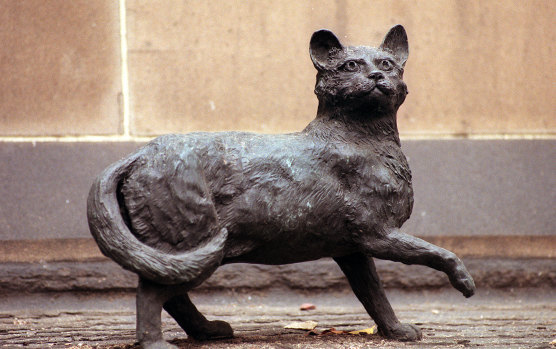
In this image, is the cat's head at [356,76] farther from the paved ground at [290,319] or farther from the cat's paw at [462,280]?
the paved ground at [290,319]

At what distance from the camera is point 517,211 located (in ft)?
14.4

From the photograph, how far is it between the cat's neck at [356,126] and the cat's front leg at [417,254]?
0.39m

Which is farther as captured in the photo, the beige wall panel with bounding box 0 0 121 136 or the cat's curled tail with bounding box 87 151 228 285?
the beige wall panel with bounding box 0 0 121 136

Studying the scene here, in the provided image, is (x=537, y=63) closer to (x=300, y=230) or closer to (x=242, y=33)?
(x=242, y=33)

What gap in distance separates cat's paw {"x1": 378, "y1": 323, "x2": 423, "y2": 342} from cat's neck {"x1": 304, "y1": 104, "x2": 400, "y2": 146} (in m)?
0.76

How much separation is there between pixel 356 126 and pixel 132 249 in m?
1.00

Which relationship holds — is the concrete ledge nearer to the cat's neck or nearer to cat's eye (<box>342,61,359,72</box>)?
the cat's neck

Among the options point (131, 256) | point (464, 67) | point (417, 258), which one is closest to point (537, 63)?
point (464, 67)

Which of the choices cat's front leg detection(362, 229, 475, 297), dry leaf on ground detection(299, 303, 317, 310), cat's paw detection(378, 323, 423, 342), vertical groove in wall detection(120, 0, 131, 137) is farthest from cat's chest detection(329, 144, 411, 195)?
vertical groove in wall detection(120, 0, 131, 137)

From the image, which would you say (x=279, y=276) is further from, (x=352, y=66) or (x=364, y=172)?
(x=352, y=66)

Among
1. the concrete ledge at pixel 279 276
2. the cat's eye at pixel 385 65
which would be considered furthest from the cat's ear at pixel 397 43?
the concrete ledge at pixel 279 276

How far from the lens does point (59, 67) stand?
165 inches

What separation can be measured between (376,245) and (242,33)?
204cm

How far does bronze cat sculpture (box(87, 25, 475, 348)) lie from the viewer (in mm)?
2547
